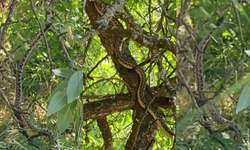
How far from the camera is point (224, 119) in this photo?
0.54 m

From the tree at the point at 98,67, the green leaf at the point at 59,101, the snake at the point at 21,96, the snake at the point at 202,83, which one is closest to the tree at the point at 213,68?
the snake at the point at 202,83

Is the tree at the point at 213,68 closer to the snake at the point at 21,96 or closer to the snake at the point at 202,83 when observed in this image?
the snake at the point at 202,83

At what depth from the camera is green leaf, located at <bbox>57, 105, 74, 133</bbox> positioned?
2.24ft

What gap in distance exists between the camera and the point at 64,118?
2.29ft

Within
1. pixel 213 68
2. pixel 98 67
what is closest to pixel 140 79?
pixel 98 67

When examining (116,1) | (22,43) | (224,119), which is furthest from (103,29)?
(224,119)

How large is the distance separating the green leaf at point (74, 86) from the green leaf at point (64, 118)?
1.6 inches

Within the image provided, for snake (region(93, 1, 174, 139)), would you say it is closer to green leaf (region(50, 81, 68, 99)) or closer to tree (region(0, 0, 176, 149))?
tree (region(0, 0, 176, 149))

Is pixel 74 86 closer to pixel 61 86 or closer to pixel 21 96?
pixel 61 86

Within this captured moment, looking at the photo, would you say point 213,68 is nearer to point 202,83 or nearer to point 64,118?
point 202,83

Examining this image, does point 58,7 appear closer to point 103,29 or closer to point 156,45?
point 103,29

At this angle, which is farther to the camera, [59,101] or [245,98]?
[59,101]

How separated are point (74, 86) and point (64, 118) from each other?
8 cm

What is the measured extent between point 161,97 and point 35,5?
32 centimetres
